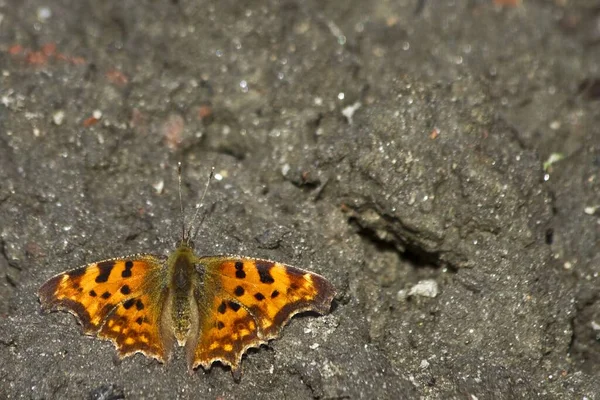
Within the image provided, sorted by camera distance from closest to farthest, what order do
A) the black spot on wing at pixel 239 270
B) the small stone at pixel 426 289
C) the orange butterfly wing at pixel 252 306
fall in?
the orange butterfly wing at pixel 252 306
the black spot on wing at pixel 239 270
the small stone at pixel 426 289

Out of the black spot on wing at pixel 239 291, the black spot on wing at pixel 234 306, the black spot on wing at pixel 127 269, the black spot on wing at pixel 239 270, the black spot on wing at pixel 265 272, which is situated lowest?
the black spot on wing at pixel 127 269

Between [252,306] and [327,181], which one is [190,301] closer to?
[252,306]

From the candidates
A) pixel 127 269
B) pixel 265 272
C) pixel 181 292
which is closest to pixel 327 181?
pixel 265 272

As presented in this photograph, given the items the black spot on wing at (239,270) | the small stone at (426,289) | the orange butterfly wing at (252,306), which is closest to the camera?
the orange butterfly wing at (252,306)

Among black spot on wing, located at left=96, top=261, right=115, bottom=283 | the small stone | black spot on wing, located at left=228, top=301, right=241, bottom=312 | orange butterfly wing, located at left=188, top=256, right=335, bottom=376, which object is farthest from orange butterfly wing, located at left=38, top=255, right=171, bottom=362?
the small stone

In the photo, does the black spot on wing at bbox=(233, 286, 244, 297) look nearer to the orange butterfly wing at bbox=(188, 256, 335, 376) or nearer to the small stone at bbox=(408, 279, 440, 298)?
the orange butterfly wing at bbox=(188, 256, 335, 376)

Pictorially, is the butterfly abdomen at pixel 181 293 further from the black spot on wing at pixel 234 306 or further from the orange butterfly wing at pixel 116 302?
the black spot on wing at pixel 234 306

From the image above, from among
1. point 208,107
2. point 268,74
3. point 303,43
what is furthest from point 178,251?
point 303,43

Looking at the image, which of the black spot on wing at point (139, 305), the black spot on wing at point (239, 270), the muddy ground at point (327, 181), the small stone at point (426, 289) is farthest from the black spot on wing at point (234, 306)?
the small stone at point (426, 289)
